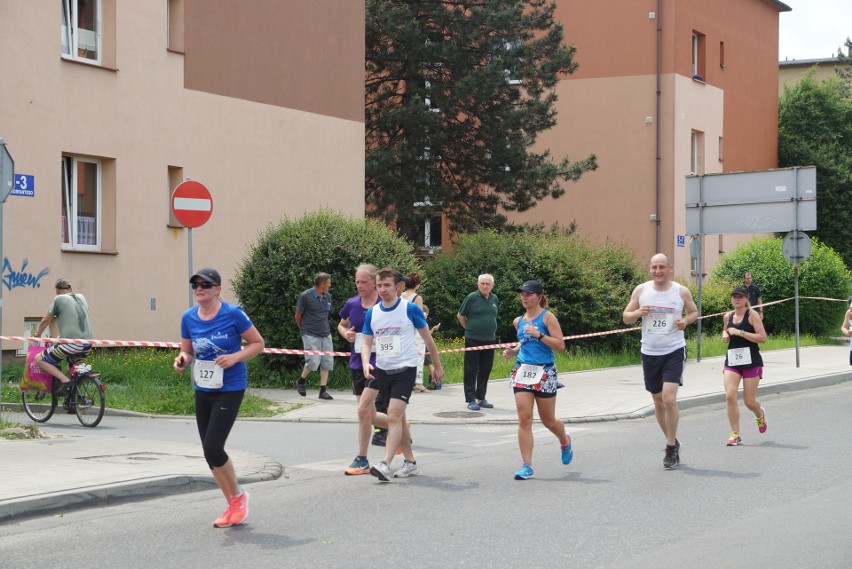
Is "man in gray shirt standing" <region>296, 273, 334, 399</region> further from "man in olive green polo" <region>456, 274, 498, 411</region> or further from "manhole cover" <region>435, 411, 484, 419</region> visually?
"manhole cover" <region>435, 411, 484, 419</region>

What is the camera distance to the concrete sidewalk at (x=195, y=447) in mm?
8469

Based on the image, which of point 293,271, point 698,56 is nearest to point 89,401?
point 293,271

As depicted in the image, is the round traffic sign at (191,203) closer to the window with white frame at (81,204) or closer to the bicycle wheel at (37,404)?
the bicycle wheel at (37,404)

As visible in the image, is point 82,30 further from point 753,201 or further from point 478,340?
point 753,201

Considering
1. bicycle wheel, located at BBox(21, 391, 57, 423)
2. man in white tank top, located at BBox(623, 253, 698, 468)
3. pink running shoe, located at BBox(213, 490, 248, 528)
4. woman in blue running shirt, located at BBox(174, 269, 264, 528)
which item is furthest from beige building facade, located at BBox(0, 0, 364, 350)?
pink running shoe, located at BBox(213, 490, 248, 528)

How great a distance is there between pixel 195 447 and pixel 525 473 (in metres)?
3.45

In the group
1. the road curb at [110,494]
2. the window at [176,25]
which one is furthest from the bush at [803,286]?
the road curb at [110,494]

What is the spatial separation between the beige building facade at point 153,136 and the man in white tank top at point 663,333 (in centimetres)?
1052

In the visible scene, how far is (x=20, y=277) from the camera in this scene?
62.1ft

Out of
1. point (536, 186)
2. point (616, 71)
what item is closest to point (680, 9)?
point (616, 71)

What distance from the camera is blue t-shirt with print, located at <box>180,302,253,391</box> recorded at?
7.60m

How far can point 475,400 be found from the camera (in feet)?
50.6

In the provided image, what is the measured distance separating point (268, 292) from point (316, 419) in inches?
161

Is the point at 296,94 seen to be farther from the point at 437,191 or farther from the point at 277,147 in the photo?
the point at 437,191
